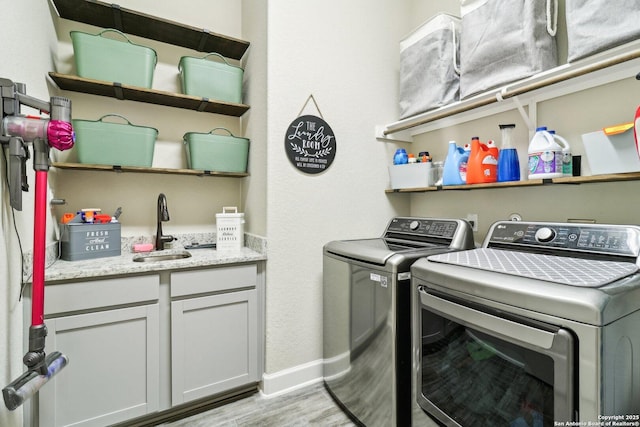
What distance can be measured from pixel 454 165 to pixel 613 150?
2.40 ft

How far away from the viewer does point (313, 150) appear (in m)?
2.02

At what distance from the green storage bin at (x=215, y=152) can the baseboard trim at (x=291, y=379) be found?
1.41 metres

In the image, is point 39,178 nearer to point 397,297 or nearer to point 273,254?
point 273,254

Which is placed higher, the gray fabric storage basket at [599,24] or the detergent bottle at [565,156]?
the gray fabric storage basket at [599,24]

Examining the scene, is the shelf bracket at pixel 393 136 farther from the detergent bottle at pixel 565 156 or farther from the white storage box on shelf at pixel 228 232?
the white storage box on shelf at pixel 228 232

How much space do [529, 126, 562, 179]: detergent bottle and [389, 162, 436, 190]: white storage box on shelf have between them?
25.3 inches

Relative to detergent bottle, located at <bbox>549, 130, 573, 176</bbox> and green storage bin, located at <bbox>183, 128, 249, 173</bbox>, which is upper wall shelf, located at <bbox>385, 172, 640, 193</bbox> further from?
green storage bin, located at <bbox>183, 128, 249, 173</bbox>

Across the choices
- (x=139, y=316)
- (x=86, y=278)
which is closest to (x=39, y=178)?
(x=86, y=278)

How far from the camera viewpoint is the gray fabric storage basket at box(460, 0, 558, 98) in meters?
1.43

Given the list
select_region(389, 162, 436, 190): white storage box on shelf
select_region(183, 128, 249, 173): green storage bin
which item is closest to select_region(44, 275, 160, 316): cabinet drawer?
select_region(183, 128, 249, 173): green storage bin

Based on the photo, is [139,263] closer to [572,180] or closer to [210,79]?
[210,79]

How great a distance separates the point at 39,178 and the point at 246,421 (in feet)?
5.10

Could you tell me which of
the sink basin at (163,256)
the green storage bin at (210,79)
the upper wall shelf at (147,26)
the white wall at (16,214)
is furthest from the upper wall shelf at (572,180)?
the white wall at (16,214)

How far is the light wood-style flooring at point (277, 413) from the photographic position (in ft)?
5.42
